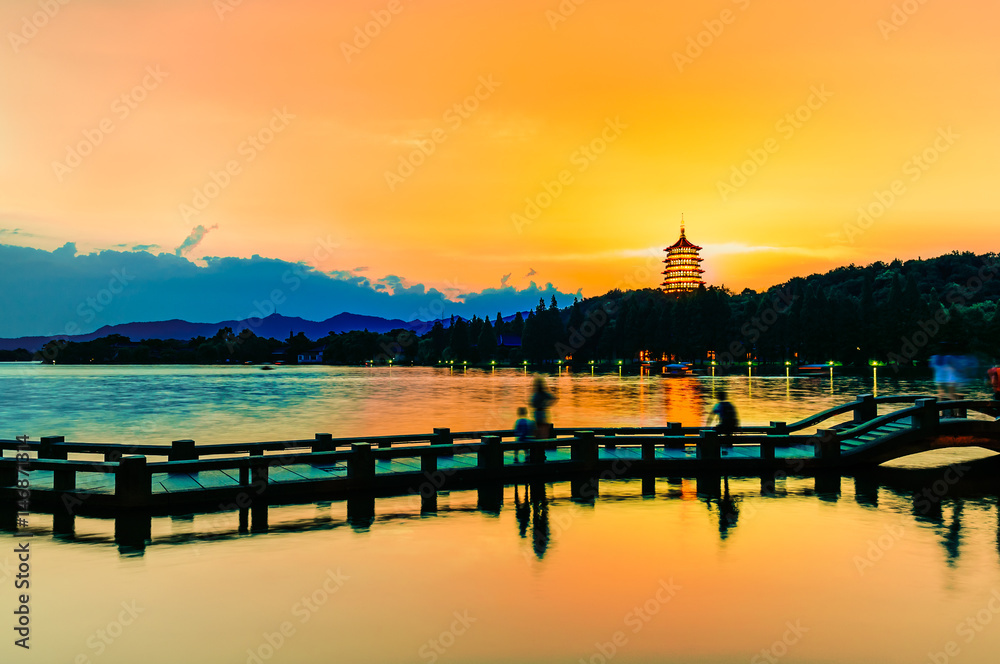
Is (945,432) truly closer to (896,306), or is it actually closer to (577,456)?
(577,456)

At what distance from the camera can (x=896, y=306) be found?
130 meters

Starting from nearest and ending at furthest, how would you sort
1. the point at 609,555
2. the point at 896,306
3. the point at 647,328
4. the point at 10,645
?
1. the point at 10,645
2. the point at 609,555
3. the point at 896,306
4. the point at 647,328

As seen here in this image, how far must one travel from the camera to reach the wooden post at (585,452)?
20.2 metres

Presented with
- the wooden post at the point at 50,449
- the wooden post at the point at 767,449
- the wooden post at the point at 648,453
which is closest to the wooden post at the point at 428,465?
the wooden post at the point at 648,453

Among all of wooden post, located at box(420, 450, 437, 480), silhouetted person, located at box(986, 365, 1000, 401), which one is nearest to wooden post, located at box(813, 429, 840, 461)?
silhouetted person, located at box(986, 365, 1000, 401)

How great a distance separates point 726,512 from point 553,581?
6595 millimetres

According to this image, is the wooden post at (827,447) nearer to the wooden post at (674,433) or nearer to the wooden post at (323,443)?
the wooden post at (674,433)

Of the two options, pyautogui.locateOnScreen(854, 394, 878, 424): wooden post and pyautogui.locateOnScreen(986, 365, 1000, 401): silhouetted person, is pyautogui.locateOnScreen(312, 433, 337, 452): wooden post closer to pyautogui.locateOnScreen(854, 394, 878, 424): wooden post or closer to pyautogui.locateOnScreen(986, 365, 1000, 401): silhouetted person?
→ pyautogui.locateOnScreen(854, 394, 878, 424): wooden post

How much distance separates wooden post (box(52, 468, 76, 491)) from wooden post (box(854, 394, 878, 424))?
871 inches

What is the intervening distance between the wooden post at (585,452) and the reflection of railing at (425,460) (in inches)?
1.2

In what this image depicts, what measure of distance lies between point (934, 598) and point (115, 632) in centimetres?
1126

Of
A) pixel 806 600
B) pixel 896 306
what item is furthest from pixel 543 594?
pixel 896 306

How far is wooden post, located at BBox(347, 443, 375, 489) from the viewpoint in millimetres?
17469

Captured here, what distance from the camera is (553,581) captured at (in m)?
11.4
